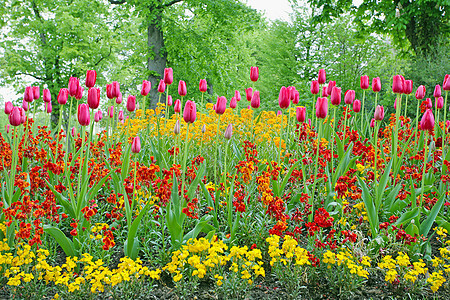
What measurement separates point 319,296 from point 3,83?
19.6 metres

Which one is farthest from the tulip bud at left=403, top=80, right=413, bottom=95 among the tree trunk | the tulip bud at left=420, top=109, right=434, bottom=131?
the tree trunk

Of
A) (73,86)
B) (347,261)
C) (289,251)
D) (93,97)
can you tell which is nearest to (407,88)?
(347,261)

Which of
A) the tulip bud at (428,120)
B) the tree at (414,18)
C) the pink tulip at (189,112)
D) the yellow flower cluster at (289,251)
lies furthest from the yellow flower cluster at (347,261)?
the tree at (414,18)

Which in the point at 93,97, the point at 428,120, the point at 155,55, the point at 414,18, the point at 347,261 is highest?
the point at 414,18

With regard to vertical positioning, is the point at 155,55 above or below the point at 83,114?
above

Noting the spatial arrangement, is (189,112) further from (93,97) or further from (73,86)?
(73,86)

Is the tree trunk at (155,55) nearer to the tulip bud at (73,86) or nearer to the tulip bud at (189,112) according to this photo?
the tulip bud at (73,86)

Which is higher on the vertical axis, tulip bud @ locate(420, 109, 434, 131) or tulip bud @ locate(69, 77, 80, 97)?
tulip bud @ locate(69, 77, 80, 97)

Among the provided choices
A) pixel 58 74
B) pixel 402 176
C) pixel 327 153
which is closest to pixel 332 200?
pixel 327 153

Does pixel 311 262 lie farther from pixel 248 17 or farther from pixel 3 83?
pixel 3 83

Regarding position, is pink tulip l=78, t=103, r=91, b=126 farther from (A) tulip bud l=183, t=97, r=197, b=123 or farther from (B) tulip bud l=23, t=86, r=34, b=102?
(B) tulip bud l=23, t=86, r=34, b=102

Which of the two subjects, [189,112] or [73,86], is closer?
[189,112]

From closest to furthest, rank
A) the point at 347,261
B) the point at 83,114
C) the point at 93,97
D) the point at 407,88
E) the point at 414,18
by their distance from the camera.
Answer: the point at 347,261 → the point at 83,114 → the point at 93,97 → the point at 407,88 → the point at 414,18

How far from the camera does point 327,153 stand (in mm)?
3762
